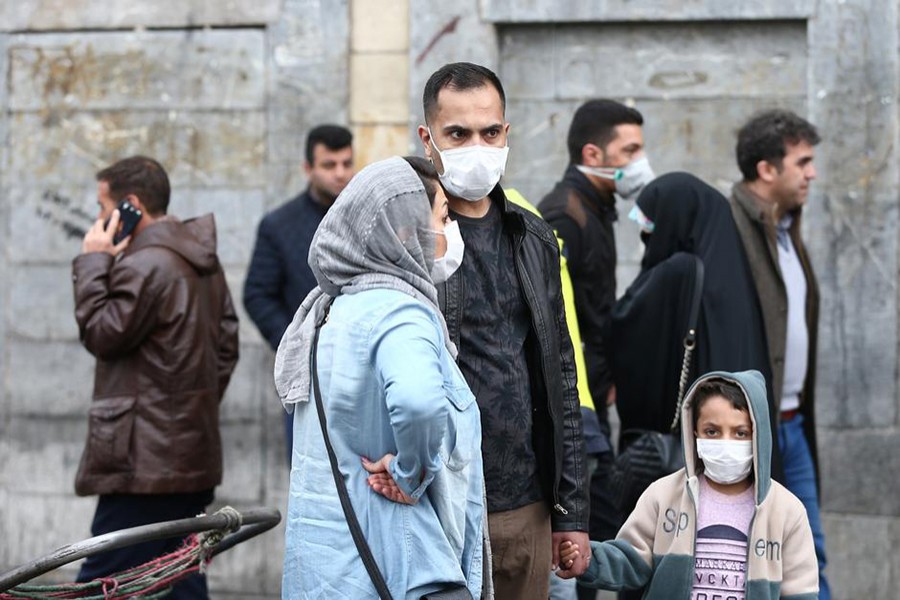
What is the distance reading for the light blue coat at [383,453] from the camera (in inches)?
153

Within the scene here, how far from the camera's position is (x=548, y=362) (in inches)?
179

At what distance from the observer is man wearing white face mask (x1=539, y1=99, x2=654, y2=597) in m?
6.36

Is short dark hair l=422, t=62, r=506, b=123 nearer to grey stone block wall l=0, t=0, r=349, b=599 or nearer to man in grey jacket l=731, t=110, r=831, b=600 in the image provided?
man in grey jacket l=731, t=110, r=831, b=600

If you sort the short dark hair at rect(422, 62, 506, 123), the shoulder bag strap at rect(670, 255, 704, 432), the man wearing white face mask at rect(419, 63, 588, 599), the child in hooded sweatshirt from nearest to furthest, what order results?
the man wearing white face mask at rect(419, 63, 588, 599)
the short dark hair at rect(422, 62, 506, 123)
the child in hooded sweatshirt
the shoulder bag strap at rect(670, 255, 704, 432)

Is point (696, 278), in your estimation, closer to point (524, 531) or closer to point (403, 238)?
point (524, 531)

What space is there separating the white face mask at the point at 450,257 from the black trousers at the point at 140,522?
2462 mm

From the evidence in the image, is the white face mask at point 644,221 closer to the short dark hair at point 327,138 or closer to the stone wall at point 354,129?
the stone wall at point 354,129

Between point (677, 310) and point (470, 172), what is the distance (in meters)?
1.61

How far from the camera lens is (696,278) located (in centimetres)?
588

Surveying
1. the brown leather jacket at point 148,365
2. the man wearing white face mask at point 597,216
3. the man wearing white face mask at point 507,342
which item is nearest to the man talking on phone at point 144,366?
the brown leather jacket at point 148,365

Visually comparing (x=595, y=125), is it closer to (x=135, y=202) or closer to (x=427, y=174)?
(x=135, y=202)

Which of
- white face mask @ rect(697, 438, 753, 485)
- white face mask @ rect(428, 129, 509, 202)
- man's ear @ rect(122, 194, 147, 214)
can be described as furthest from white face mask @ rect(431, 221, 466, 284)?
man's ear @ rect(122, 194, 147, 214)

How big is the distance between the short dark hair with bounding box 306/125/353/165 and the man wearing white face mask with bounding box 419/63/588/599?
3184 mm

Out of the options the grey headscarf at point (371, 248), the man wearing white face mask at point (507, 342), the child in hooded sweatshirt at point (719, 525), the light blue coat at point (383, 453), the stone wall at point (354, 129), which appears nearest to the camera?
the light blue coat at point (383, 453)
